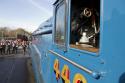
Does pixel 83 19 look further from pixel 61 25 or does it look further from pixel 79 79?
pixel 79 79

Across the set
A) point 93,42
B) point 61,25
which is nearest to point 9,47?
point 61,25

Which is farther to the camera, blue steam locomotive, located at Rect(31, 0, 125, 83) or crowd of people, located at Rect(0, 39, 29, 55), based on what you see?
crowd of people, located at Rect(0, 39, 29, 55)

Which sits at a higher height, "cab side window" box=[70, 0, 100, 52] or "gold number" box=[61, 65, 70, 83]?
"cab side window" box=[70, 0, 100, 52]

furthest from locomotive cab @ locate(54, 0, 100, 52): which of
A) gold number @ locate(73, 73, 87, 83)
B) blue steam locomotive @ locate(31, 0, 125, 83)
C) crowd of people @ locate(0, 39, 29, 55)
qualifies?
crowd of people @ locate(0, 39, 29, 55)

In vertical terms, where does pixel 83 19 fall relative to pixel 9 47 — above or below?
above

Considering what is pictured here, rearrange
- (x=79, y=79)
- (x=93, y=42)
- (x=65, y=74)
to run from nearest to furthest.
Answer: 1. (x=79, y=79)
2. (x=93, y=42)
3. (x=65, y=74)

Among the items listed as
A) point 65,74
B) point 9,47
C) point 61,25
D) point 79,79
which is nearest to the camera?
point 79,79

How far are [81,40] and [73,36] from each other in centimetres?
21

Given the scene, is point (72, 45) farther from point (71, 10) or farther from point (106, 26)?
point (106, 26)

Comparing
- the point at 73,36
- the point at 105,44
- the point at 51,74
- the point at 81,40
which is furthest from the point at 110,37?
the point at 51,74

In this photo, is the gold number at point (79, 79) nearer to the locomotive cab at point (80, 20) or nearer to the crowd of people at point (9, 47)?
the locomotive cab at point (80, 20)

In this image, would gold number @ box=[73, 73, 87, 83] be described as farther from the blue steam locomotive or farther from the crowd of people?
the crowd of people

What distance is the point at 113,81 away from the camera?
1.96 metres

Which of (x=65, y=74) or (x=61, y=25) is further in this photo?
(x=61, y=25)
